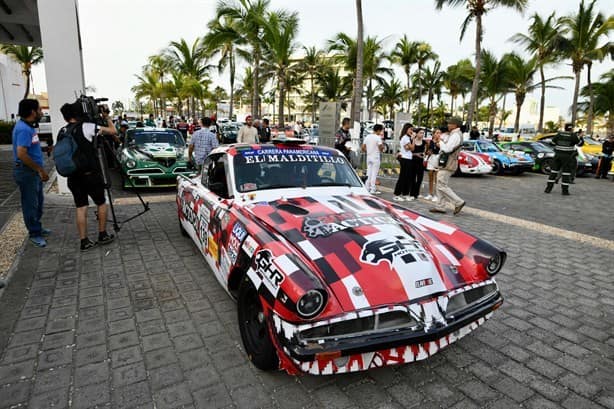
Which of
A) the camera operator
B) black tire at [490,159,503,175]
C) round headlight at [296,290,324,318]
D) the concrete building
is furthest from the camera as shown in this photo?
the concrete building

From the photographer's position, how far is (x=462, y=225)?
6.86 m

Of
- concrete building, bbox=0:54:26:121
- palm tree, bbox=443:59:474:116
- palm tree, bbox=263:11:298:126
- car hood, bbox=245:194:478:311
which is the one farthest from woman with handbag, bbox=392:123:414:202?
concrete building, bbox=0:54:26:121

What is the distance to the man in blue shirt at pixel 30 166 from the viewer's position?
4746 millimetres

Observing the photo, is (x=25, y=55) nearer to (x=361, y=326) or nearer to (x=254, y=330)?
(x=254, y=330)

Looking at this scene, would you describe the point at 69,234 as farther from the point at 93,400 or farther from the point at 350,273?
the point at 350,273

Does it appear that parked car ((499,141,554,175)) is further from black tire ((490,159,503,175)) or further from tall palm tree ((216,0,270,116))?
tall palm tree ((216,0,270,116))

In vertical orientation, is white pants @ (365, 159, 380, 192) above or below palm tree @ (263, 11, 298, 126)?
below

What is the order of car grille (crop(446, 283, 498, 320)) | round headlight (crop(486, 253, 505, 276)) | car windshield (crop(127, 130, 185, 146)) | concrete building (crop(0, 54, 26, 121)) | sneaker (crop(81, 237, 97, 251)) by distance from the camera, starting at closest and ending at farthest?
car grille (crop(446, 283, 498, 320)), round headlight (crop(486, 253, 505, 276)), sneaker (crop(81, 237, 97, 251)), car windshield (crop(127, 130, 185, 146)), concrete building (crop(0, 54, 26, 121))

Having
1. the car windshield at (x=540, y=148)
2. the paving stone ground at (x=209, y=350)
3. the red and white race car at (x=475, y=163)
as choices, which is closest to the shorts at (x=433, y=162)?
the red and white race car at (x=475, y=163)

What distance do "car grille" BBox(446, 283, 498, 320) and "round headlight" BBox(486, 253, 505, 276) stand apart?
0.11 m

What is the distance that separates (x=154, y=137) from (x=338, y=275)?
9451 millimetres

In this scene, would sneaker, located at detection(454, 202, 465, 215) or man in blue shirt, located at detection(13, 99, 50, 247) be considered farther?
sneaker, located at detection(454, 202, 465, 215)

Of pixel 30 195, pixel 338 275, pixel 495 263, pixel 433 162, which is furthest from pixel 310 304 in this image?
pixel 433 162

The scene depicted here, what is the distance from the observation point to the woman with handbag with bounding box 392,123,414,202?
8.72 meters
